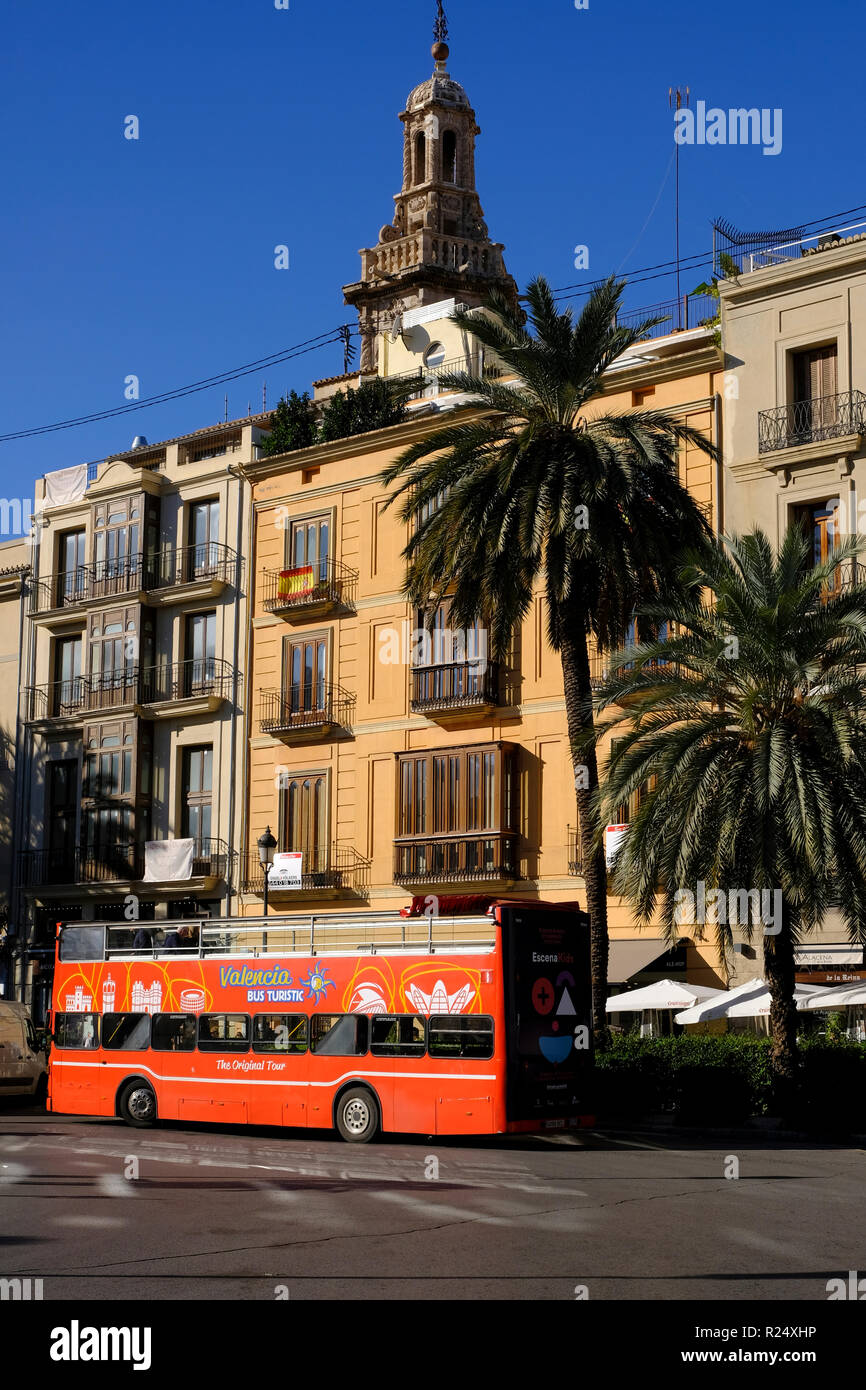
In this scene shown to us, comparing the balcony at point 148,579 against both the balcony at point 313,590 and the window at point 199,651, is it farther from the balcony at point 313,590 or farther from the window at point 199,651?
the balcony at point 313,590

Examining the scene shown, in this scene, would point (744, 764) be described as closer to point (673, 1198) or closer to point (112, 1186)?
point (673, 1198)

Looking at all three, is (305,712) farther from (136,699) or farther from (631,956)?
(631,956)

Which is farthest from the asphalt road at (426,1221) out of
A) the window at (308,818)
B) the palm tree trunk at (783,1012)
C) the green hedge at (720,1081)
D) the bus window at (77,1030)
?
the window at (308,818)

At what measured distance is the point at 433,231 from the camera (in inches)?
3155

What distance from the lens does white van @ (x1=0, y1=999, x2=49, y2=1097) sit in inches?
1254

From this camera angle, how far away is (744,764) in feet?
80.9

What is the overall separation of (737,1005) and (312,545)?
65.6 feet

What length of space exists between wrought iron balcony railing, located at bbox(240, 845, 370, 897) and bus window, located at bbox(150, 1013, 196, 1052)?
14.0 metres

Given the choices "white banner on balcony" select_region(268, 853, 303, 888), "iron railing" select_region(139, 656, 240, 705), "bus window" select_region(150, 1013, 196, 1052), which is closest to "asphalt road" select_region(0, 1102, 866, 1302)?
"bus window" select_region(150, 1013, 196, 1052)

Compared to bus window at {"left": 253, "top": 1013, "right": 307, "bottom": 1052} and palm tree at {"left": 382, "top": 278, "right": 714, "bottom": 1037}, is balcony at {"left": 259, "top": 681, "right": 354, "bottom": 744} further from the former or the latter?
bus window at {"left": 253, "top": 1013, "right": 307, "bottom": 1052}

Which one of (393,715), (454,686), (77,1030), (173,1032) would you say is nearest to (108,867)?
(393,715)

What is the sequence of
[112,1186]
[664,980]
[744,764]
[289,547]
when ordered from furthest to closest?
[289,547]
[664,980]
[744,764]
[112,1186]
